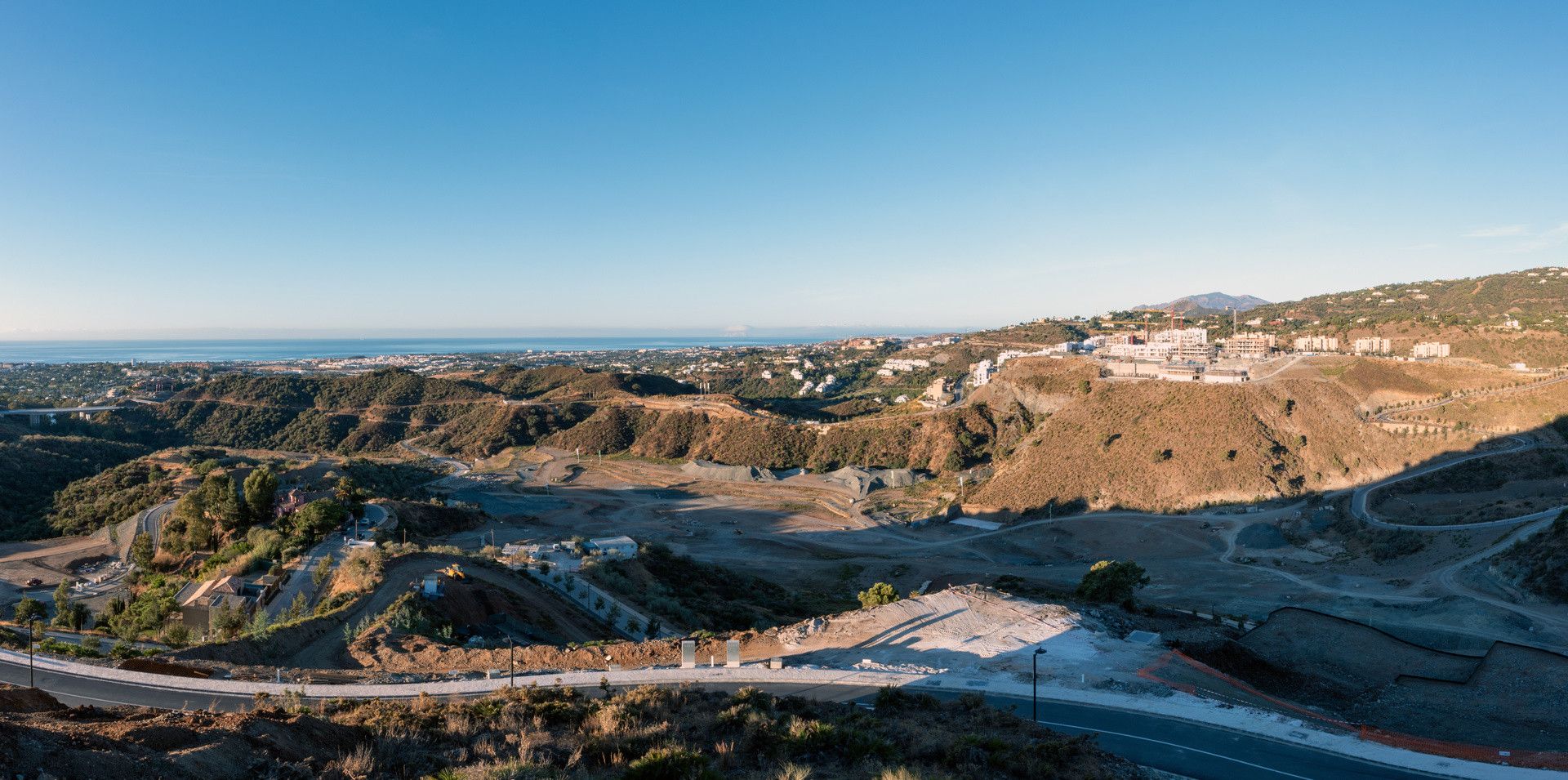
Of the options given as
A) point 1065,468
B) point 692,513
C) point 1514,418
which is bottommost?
point 692,513

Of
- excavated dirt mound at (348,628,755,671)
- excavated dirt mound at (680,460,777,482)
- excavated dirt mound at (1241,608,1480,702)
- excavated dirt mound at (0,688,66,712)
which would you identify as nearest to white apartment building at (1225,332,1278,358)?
excavated dirt mound at (680,460,777,482)

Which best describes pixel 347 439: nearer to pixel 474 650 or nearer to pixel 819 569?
pixel 819 569

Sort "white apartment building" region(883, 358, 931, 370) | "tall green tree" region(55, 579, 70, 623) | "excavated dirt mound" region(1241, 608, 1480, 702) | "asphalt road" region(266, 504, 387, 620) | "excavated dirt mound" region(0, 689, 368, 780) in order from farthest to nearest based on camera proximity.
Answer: "white apartment building" region(883, 358, 931, 370), "tall green tree" region(55, 579, 70, 623), "asphalt road" region(266, 504, 387, 620), "excavated dirt mound" region(1241, 608, 1480, 702), "excavated dirt mound" region(0, 689, 368, 780)

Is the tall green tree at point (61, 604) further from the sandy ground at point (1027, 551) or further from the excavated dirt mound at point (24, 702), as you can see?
the excavated dirt mound at point (24, 702)

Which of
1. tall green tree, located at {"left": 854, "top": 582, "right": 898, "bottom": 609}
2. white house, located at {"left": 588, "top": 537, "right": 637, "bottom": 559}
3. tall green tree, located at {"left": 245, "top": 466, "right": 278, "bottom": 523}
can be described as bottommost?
white house, located at {"left": 588, "top": 537, "right": 637, "bottom": 559}

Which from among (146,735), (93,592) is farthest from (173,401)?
(146,735)

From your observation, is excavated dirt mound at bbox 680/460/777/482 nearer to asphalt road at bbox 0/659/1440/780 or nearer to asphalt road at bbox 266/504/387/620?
asphalt road at bbox 266/504/387/620
